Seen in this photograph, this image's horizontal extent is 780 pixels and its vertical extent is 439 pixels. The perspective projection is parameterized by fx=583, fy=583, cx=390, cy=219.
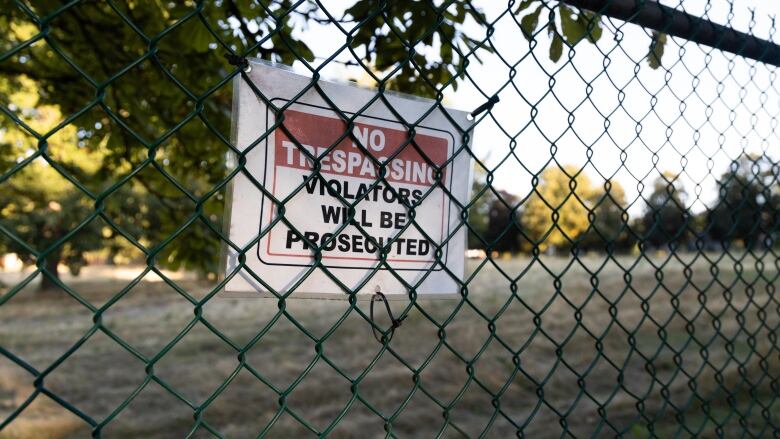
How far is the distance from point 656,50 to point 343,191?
1.31 metres

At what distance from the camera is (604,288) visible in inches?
442

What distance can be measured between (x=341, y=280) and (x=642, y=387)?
550 centimetres

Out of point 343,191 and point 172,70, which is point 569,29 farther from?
point 172,70

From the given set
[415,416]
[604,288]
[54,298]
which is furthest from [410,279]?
[54,298]

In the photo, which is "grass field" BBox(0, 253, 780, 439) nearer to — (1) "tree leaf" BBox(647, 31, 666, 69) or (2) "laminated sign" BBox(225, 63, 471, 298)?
(2) "laminated sign" BBox(225, 63, 471, 298)

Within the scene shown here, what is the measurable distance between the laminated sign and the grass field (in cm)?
22

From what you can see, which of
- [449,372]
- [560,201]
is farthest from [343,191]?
[449,372]

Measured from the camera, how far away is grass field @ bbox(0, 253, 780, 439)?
312cm

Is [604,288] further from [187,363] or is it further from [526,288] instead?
[187,363]

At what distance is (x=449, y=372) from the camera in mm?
6293

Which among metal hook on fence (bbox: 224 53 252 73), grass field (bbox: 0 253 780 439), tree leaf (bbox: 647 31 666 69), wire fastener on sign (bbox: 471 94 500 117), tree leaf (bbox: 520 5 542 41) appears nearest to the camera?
metal hook on fence (bbox: 224 53 252 73)

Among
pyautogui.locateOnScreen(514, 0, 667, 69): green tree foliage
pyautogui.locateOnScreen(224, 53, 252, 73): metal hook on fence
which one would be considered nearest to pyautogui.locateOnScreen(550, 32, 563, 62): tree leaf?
pyautogui.locateOnScreen(514, 0, 667, 69): green tree foliage

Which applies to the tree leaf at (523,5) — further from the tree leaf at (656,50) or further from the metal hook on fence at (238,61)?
the metal hook on fence at (238,61)

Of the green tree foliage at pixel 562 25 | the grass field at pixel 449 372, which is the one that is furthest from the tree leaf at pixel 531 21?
the grass field at pixel 449 372
